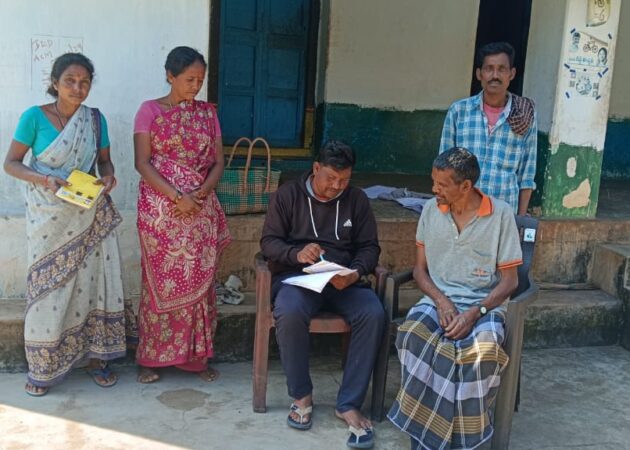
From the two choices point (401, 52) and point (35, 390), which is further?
point (401, 52)

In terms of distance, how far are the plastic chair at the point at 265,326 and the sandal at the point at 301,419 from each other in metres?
0.19

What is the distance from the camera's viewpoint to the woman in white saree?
12.1 ft

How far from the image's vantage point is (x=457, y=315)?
353 centimetres

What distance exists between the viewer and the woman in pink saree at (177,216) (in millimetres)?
3857

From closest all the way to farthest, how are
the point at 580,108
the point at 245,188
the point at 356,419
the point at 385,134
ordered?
the point at 356,419 → the point at 245,188 → the point at 580,108 → the point at 385,134

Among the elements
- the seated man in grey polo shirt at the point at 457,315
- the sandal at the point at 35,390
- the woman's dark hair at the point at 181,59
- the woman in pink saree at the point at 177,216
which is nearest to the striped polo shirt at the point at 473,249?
the seated man in grey polo shirt at the point at 457,315

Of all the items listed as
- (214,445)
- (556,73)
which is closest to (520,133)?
(556,73)

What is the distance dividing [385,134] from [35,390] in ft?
13.9

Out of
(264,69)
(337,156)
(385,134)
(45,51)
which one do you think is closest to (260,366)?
(337,156)

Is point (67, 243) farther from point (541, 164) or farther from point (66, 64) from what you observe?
point (541, 164)

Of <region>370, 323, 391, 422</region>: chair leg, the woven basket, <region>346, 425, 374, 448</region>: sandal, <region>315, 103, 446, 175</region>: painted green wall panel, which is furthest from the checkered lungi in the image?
<region>315, 103, 446, 175</region>: painted green wall panel

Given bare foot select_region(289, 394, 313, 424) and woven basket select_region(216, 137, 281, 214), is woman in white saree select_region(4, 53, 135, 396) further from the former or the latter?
bare foot select_region(289, 394, 313, 424)

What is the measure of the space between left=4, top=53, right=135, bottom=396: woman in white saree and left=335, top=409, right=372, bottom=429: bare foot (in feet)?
4.13

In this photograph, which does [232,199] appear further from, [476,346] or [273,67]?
[273,67]
